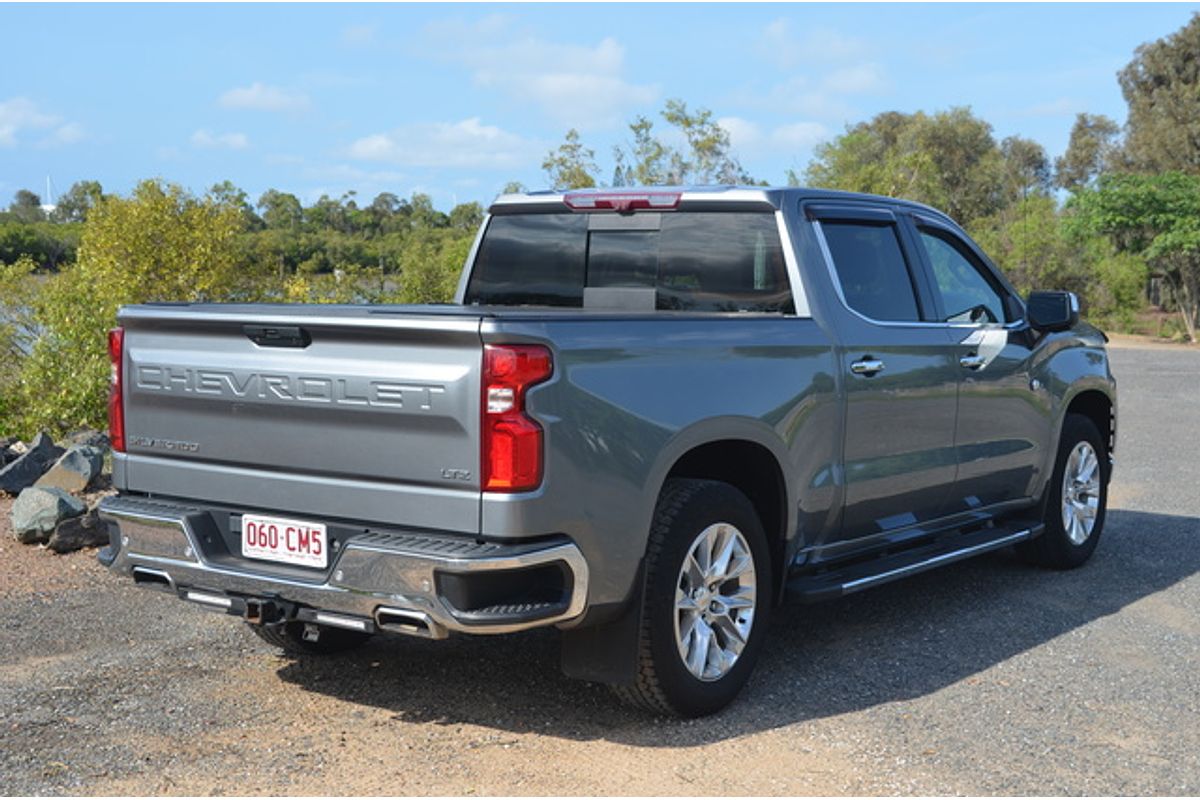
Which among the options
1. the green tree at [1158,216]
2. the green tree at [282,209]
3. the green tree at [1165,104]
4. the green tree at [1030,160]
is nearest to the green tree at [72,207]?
the green tree at [282,209]

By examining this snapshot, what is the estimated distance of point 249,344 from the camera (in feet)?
15.6

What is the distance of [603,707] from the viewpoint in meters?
5.26

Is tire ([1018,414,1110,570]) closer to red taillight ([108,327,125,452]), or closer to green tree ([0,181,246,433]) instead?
red taillight ([108,327,125,452])

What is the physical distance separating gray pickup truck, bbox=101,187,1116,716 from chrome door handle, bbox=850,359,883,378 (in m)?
0.02

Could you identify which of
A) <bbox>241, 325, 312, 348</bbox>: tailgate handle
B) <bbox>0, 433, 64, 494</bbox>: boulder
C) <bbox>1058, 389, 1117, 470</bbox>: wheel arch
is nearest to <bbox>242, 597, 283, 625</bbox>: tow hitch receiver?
<bbox>241, 325, 312, 348</bbox>: tailgate handle

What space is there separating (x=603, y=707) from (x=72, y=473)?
4.82 meters

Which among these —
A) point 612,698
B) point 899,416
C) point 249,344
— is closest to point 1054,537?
point 899,416

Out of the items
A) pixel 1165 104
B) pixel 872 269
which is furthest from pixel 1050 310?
pixel 1165 104

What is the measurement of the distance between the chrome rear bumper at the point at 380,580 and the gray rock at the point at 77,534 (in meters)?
3.14

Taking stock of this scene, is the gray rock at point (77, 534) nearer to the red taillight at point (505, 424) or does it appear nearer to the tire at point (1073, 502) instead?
the red taillight at point (505, 424)

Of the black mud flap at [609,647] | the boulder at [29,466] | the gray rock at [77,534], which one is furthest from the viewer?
the boulder at [29,466]

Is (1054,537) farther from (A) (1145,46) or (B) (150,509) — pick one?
(A) (1145,46)

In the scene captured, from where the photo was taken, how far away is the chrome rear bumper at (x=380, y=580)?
4281 mm

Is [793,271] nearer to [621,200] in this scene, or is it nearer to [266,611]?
[621,200]
